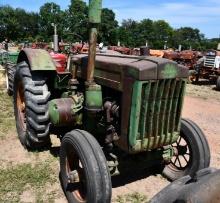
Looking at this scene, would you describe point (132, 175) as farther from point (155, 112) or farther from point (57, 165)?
point (155, 112)

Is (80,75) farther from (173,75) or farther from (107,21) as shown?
(107,21)

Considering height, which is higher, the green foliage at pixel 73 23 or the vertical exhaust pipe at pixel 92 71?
the vertical exhaust pipe at pixel 92 71

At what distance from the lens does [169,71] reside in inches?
140

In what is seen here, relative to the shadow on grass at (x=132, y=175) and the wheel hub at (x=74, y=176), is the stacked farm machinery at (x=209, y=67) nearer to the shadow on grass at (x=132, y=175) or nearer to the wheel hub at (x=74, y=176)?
the shadow on grass at (x=132, y=175)

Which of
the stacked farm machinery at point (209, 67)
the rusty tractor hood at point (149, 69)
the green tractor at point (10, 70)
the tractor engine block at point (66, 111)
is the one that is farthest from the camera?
the stacked farm machinery at point (209, 67)

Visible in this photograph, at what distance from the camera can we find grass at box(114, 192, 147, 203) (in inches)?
162

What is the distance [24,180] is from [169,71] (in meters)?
2.23

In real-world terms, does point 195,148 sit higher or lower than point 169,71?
lower

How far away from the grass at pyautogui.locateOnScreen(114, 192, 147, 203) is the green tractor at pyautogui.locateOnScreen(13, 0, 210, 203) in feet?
1.04

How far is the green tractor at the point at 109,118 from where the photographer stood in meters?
3.49

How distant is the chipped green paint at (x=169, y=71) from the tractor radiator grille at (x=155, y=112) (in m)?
0.05

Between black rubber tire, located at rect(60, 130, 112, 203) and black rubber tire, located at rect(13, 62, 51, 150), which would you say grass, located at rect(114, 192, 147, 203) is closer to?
black rubber tire, located at rect(60, 130, 112, 203)

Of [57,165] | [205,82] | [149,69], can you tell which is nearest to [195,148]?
[149,69]

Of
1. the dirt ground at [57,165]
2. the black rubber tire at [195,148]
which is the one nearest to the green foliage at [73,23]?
the dirt ground at [57,165]
